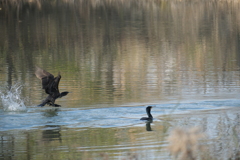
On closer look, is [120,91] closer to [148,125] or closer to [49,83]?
[49,83]

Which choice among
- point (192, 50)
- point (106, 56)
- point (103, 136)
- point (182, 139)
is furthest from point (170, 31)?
point (182, 139)

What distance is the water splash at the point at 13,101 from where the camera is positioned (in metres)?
14.0

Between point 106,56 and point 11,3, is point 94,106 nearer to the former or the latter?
point 106,56

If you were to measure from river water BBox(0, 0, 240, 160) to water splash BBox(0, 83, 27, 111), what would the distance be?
0.12 ft

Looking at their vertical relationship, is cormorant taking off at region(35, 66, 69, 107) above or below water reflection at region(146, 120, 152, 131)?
above

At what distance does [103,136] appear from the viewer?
10875 millimetres

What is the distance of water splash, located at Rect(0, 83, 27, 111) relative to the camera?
45.8 feet

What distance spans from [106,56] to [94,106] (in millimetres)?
12604

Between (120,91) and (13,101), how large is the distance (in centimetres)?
371

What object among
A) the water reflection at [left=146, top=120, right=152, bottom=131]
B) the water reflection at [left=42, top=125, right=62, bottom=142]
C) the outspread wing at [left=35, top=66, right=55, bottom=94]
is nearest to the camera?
the water reflection at [left=42, top=125, right=62, bottom=142]

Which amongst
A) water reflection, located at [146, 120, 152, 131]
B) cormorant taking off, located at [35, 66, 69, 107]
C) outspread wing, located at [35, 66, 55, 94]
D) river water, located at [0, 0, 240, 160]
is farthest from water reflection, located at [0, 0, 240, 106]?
water reflection, located at [146, 120, 152, 131]

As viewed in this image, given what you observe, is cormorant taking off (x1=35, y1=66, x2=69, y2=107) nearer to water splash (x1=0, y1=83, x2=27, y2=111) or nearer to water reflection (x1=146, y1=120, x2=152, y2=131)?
water splash (x1=0, y1=83, x2=27, y2=111)

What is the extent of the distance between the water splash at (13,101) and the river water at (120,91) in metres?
0.04

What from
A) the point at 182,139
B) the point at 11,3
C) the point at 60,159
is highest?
the point at 11,3
